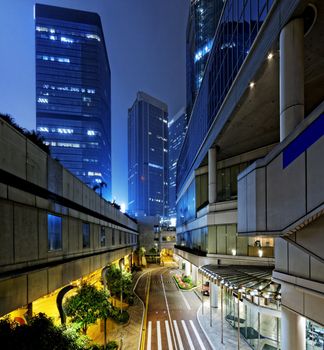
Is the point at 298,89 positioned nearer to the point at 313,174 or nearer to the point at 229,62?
the point at 313,174

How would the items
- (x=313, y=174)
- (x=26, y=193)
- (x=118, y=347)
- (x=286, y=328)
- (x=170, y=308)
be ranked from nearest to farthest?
(x=313, y=174) → (x=26, y=193) → (x=286, y=328) → (x=118, y=347) → (x=170, y=308)

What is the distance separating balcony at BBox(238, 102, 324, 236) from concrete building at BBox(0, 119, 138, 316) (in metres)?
8.18

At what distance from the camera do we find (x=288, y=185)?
8.98 meters

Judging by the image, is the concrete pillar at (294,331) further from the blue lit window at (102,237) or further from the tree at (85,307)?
the blue lit window at (102,237)

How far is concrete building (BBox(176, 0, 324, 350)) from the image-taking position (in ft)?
26.9

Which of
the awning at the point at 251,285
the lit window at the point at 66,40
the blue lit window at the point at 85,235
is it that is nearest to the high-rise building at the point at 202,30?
the blue lit window at the point at 85,235

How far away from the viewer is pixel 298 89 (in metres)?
10.6

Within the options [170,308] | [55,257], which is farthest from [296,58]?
[170,308]

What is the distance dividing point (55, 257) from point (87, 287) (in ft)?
14.2

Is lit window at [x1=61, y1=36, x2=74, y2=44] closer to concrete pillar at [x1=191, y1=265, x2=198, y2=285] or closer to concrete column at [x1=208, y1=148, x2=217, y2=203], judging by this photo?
concrete pillar at [x1=191, y1=265, x2=198, y2=285]

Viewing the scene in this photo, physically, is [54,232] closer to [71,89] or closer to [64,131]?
[64,131]

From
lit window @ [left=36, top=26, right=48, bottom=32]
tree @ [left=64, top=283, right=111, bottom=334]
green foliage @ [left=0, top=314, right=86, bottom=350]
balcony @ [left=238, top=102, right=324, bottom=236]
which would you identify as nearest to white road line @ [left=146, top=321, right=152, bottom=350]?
tree @ [left=64, top=283, right=111, bottom=334]

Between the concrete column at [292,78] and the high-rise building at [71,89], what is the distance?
103140mm

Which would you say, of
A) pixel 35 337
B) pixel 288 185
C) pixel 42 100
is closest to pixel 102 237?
pixel 35 337
